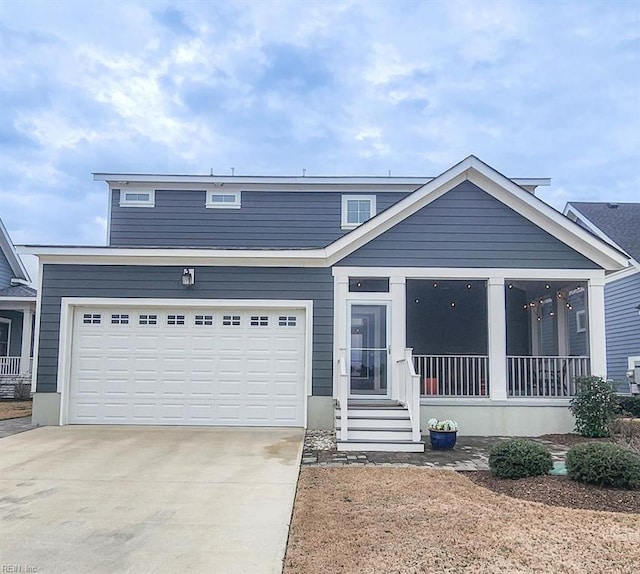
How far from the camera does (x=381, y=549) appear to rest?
407 centimetres

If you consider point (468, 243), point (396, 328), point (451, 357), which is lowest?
point (451, 357)

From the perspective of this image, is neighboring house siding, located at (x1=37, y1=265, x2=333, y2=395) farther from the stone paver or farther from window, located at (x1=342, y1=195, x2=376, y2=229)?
window, located at (x1=342, y1=195, x2=376, y2=229)

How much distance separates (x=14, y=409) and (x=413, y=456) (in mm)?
10219

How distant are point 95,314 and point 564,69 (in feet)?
51.1

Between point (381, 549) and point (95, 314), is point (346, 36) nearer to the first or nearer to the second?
point (95, 314)

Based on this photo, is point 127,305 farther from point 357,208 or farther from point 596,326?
point 596,326

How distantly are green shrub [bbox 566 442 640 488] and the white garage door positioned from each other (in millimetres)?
5457

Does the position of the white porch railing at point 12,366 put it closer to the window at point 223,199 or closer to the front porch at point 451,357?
the window at point 223,199

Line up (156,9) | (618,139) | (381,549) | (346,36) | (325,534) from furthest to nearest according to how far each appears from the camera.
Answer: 1. (618,139)
2. (346,36)
3. (156,9)
4. (325,534)
5. (381,549)

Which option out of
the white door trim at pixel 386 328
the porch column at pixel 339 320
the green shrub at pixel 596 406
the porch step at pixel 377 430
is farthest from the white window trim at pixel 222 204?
the green shrub at pixel 596 406

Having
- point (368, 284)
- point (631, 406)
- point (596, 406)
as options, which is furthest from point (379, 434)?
point (631, 406)

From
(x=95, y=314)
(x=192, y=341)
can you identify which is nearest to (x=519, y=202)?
(x=192, y=341)

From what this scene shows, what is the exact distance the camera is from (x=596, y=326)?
1041 centimetres

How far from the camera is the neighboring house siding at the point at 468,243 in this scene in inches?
413
